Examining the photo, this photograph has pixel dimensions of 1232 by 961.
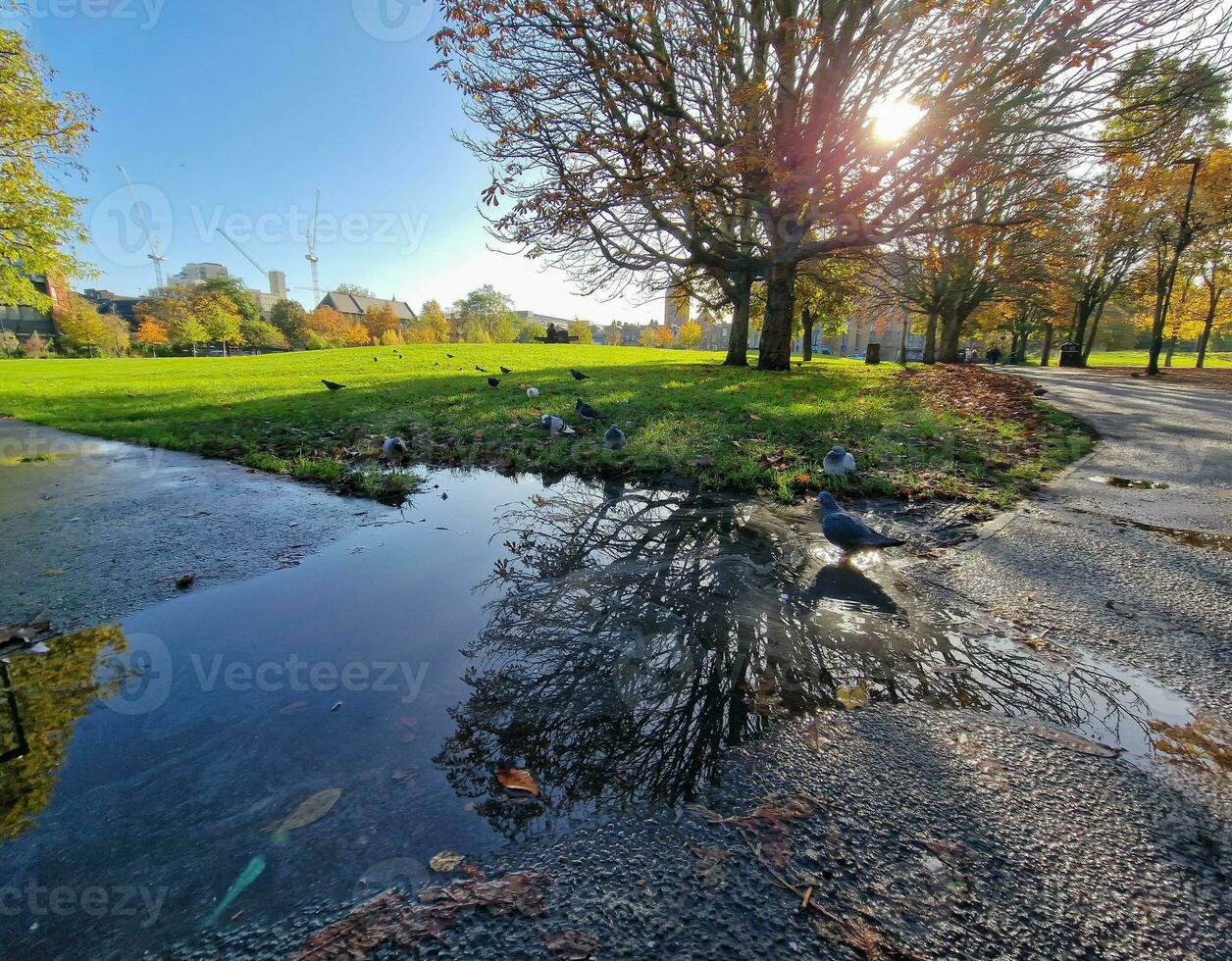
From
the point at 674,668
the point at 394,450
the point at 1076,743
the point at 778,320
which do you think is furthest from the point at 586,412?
the point at 778,320

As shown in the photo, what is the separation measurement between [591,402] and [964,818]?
869 cm

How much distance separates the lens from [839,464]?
5.31 m

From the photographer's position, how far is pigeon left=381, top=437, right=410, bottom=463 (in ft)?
21.1

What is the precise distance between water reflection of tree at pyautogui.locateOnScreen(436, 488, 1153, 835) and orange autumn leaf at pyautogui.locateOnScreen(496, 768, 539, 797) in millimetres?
38

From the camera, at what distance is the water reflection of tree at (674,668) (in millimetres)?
1906

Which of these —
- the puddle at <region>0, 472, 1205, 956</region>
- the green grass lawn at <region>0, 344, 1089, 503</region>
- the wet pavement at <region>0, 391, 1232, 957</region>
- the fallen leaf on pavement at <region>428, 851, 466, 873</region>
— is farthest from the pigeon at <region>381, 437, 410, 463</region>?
the fallen leaf on pavement at <region>428, 851, 466, 873</region>

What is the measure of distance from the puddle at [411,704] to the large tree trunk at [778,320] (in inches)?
563

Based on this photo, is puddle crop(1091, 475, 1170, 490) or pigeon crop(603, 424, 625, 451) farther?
pigeon crop(603, 424, 625, 451)

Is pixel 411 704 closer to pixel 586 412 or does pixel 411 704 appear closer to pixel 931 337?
pixel 586 412

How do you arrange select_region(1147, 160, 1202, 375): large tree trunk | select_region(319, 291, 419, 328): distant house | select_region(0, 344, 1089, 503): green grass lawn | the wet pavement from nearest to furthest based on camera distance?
the wet pavement < select_region(0, 344, 1089, 503): green grass lawn < select_region(1147, 160, 1202, 375): large tree trunk < select_region(319, 291, 419, 328): distant house

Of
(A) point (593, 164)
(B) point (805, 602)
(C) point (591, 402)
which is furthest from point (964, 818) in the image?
(A) point (593, 164)

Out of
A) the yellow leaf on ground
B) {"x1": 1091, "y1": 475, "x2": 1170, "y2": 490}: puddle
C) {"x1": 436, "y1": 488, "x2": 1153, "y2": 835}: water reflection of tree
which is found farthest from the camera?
{"x1": 1091, "y1": 475, "x2": 1170, "y2": 490}: puddle

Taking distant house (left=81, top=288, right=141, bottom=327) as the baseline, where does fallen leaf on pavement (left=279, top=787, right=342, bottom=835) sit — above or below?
below

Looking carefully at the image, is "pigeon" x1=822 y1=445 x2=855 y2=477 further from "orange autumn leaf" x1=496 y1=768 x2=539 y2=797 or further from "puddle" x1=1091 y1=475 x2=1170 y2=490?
"orange autumn leaf" x1=496 y1=768 x2=539 y2=797
